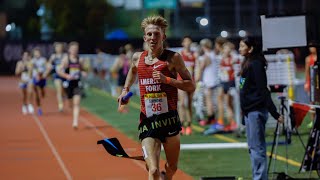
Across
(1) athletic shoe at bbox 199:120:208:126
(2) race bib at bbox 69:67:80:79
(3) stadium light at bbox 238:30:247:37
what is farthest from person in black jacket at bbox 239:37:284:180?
(3) stadium light at bbox 238:30:247:37

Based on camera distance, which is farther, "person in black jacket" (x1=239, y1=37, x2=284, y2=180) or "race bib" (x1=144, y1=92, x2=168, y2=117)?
"person in black jacket" (x1=239, y1=37, x2=284, y2=180)

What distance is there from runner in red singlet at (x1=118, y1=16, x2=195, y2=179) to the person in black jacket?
1.70 m

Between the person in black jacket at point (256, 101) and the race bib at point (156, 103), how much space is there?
6.40 ft

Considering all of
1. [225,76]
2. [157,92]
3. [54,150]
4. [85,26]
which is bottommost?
[54,150]

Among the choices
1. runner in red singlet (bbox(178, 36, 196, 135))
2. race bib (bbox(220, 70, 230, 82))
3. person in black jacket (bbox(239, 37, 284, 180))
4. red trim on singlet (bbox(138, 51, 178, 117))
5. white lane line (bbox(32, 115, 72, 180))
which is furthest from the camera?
race bib (bbox(220, 70, 230, 82))

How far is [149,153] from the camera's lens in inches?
352

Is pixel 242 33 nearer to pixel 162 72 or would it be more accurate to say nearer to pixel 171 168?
pixel 171 168

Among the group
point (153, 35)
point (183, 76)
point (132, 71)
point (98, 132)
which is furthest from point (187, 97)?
point (153, 35)

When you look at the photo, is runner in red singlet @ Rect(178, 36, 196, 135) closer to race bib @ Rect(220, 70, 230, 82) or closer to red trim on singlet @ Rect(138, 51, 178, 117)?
race bib @ Rect(220, 70, 230, 82)

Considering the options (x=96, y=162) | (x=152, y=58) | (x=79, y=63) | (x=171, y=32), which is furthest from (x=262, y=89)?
(x=171, y=32)

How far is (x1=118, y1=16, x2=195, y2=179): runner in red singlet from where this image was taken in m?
8.98

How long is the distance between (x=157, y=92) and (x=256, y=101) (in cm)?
207

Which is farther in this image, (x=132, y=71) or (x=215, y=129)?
(x=215, y=129)

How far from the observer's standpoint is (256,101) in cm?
1070
